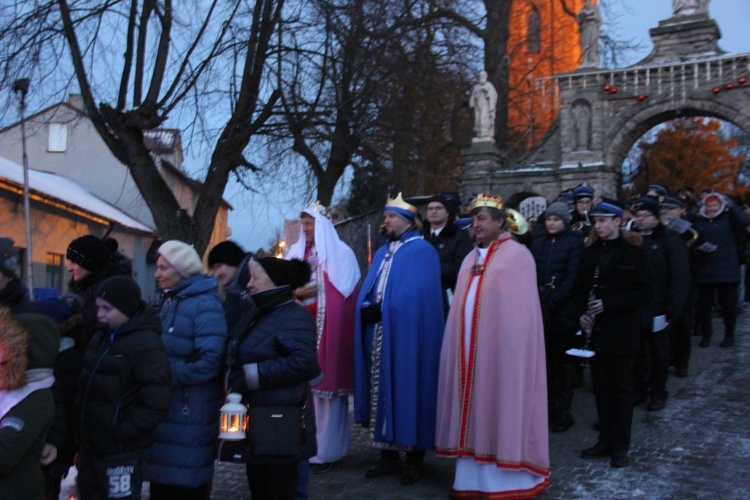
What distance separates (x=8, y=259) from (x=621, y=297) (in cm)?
420

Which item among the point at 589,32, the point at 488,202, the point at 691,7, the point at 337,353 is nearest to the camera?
the point at 488,202

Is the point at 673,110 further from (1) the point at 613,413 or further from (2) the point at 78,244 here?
(2) the point at 78,244

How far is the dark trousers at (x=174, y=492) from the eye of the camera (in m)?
4.23

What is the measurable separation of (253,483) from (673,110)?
800 inches

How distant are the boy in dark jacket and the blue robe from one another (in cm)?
211

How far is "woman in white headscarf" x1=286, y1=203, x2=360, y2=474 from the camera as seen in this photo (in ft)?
20.5

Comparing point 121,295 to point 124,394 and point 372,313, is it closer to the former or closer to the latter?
point 124,394

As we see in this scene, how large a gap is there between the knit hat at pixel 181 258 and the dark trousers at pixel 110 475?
1.06 meters

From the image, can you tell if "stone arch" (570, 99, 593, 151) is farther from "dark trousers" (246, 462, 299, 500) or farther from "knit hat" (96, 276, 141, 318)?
"knit hat" (96, 276, 141, 318)

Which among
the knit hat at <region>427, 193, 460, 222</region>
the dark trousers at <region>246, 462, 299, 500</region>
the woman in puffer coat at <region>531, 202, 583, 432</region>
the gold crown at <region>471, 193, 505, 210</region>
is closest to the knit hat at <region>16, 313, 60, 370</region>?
the dark trousers at <region>246, 462, 299, 500</region>

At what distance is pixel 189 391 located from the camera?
4262 millimetres

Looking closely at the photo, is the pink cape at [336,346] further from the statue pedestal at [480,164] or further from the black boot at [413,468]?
the statue pedestal at [480,164]

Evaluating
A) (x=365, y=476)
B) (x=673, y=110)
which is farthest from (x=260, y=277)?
(x=673, y=110)

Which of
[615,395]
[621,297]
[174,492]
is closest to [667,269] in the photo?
[621,297]
